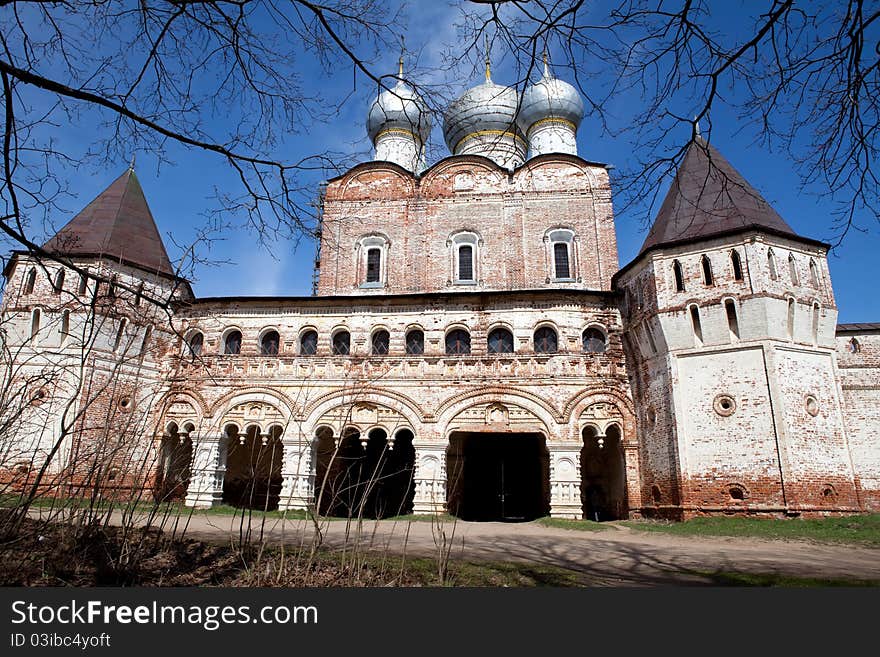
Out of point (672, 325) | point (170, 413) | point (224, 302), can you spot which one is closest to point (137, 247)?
point (224, 302)

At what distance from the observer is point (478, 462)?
1956 cm

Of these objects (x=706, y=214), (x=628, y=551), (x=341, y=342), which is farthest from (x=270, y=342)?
(x=706, y=214)

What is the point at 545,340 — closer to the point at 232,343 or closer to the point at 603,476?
the point at 603,476

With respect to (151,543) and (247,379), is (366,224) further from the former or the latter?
(151,543)

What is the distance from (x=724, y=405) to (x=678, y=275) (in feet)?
11.6

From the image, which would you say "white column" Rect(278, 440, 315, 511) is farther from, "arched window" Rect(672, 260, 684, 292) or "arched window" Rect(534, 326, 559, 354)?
"arched window" Rect(672, 260, 684, 292)

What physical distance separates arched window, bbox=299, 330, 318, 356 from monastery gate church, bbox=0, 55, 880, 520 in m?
0.05

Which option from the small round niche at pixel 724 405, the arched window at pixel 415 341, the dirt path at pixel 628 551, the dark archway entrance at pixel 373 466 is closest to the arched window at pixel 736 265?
the small round niche at pixel 724 405

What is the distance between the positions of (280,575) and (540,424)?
11666 millimetres

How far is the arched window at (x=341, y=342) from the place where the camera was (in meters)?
17.9

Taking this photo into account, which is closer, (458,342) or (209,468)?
(209,468)

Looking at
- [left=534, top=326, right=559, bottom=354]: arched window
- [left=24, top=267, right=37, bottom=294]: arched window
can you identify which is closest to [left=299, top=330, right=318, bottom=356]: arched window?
[left=534, top=326, right=559, bottom=354]: arched window

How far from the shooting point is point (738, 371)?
14.1m

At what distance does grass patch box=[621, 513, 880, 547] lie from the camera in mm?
11047
